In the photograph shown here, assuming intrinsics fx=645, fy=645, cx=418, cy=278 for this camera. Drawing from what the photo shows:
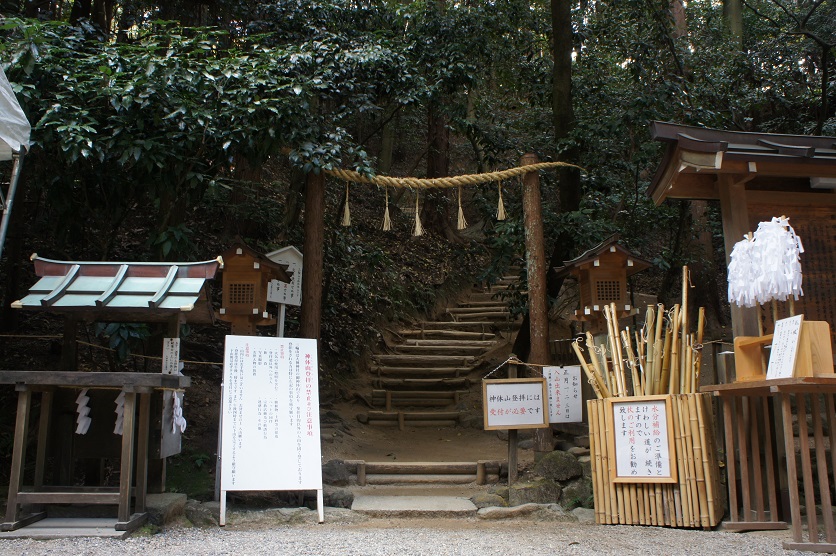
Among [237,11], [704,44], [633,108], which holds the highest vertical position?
[704,44]

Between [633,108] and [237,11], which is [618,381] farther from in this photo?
[237,11]

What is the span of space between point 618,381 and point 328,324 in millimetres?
7107

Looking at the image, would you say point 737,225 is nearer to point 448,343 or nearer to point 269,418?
point 269,418

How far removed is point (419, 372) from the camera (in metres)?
12.5

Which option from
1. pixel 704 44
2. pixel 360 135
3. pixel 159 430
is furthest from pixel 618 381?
pixel 360 135

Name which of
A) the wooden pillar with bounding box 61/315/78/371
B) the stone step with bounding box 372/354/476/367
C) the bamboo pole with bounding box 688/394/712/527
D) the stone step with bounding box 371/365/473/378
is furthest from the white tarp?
the stone step with bounding box 372/354/476/367

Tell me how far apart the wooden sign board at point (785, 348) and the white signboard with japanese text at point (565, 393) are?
10.1 feet

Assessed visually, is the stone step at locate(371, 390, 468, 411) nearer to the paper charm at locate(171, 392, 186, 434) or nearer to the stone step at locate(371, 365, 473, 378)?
the stone step at locate(371, 365, 473, 378)

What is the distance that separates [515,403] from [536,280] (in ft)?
5.96

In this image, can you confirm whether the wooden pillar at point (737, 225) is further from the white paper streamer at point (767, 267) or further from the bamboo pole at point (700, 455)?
the bamboo pole at point (700, 455)

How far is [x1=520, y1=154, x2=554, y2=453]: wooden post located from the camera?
8.03 metres

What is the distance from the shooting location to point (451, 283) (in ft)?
55.1

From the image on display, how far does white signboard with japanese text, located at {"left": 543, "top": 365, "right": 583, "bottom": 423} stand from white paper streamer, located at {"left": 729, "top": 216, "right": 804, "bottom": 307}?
2.87 meters

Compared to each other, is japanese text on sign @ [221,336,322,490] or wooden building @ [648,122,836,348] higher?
wooden building @ [648,122,836,348]
